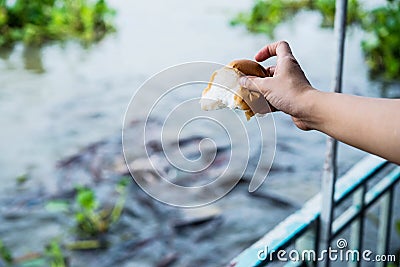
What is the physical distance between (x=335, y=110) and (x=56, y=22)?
17.5 feet

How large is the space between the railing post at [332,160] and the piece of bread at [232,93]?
1.21 ft

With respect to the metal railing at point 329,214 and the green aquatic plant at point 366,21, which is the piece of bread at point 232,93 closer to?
the metal railing at point 329,214

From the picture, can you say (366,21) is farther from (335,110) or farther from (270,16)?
(335,110)

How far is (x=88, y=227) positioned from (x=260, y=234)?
29.5 inches

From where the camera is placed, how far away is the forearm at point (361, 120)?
0.69 meters

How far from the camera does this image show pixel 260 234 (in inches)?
104

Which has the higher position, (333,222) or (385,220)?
(333,222)

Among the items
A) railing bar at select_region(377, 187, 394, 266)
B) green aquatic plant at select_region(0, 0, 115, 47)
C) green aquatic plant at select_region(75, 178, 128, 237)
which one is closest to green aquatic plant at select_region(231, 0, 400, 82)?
green aquatic plant at select_region(0, 0, 115, 47)

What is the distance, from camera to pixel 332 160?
122 centimetres

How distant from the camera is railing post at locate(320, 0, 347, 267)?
113 cm

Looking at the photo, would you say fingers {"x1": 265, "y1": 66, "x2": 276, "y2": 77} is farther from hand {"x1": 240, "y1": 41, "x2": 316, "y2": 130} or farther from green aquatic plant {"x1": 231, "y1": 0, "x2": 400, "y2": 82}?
green aquatic plant {"x1": 231, "y1": 0, "x2": 400, "y2": 82}

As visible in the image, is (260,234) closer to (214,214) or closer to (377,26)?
(214,214)

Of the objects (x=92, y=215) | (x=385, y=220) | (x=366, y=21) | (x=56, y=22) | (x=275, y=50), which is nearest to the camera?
(x=275, y=50)

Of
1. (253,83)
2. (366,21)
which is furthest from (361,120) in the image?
(366,21)
